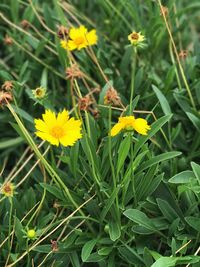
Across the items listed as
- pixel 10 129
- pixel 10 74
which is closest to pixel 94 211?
pixel 10 129

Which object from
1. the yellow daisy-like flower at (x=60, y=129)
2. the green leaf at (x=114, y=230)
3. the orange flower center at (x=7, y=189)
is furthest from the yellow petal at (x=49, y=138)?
the green leaf at (x=114, y=230)

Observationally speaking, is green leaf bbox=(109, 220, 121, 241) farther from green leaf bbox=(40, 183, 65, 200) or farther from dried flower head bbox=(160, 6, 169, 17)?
dried flower head bbox=(160, 6, 169, 17)

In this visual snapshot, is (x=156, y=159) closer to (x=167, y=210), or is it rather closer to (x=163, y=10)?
(x=167, y=210)

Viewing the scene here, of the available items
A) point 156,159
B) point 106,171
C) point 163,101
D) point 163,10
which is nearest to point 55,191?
point 106,171

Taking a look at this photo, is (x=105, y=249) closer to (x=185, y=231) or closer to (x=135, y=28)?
(x=185, y=231)

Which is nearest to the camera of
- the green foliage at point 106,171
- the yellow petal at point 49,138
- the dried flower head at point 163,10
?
the yellow petal at point 49,138

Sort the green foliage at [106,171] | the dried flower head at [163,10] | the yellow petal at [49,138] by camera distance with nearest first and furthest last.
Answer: the yellow petal at [49,138] → the green foliage at [106,171] → the dried flower head at [163,10]

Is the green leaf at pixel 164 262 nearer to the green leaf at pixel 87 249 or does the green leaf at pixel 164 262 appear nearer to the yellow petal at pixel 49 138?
the green leaf at pixel 87 249

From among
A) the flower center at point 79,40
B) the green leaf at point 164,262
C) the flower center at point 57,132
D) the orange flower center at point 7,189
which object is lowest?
the green leaf at point 164,262
